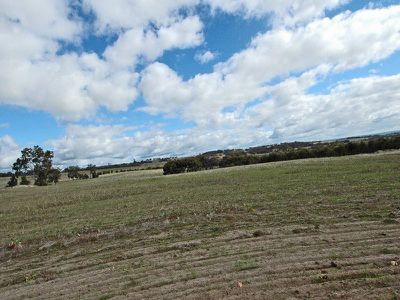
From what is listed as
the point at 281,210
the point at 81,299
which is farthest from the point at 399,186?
the point at 81,299

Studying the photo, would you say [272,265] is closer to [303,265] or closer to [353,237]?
[303,265]

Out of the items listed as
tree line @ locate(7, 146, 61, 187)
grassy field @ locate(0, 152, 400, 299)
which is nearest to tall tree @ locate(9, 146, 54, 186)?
tree line @ locate(7, 146, 61, 187)

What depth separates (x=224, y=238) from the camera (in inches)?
500

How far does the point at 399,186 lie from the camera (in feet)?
66.6

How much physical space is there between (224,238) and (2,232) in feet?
47.5

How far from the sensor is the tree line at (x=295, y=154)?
87.7 metres

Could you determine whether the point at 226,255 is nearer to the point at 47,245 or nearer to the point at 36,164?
the point at 47,245

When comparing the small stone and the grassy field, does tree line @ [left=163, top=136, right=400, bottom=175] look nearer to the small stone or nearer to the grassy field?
the grassy field

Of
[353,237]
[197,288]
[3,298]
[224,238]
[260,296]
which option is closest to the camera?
[260,296]

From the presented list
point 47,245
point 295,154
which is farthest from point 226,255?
point 295,154

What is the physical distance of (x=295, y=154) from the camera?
97.2 m

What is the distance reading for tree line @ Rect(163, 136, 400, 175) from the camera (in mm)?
87688

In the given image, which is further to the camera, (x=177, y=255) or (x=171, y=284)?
(x=177, y=255)

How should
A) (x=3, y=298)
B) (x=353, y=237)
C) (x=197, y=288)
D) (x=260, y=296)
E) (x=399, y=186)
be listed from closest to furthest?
1. (x=260, y=296)
2. (x=197, y=288)
3. (x=3, y=298)
4. (x=353, y=237)
5. (x=399, y=186)
